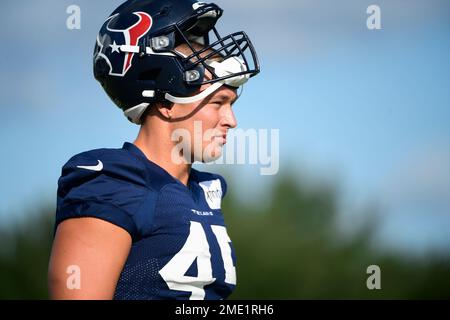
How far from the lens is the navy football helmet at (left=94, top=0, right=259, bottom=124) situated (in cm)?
313

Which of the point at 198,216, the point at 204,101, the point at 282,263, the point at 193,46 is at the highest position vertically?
the point at 193,46

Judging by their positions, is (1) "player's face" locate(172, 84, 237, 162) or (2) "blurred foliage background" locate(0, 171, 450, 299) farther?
(2) "blurred foliage background" locate(0, 171, 450, 299)

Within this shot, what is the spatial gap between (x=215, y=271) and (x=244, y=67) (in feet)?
2.78

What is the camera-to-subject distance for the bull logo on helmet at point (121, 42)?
3.15 meters

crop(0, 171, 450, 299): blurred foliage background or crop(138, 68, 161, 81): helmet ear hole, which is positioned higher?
crop(138, 68, 161, 81): helmet ear hole

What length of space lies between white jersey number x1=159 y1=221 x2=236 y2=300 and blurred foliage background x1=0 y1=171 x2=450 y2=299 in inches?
199

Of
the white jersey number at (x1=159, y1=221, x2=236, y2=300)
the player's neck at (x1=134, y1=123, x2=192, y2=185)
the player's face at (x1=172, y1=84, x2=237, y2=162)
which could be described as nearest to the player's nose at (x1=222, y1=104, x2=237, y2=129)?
the player's face at (x1=172, y1=84, x2=237, y2=162)

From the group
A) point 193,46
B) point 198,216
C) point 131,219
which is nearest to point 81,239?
point 131,219

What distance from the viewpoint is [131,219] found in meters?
2.74

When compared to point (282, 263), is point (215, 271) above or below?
above

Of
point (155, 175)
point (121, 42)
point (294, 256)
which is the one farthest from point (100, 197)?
point (294, 256)

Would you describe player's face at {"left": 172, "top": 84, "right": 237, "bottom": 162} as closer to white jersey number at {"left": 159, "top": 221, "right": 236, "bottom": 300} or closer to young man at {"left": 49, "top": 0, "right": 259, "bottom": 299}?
young man at {"left": 49, "top": 0, "right": 259, "bottom": 299}

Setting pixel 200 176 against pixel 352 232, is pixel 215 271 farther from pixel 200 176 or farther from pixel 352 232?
pixel 352 232
